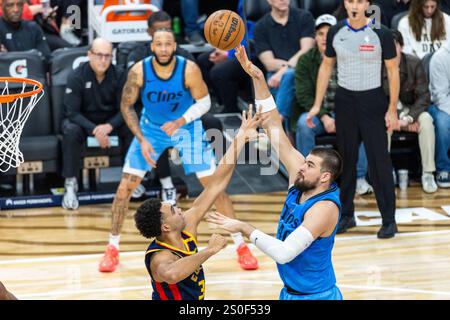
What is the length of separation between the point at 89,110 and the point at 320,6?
10.3ft

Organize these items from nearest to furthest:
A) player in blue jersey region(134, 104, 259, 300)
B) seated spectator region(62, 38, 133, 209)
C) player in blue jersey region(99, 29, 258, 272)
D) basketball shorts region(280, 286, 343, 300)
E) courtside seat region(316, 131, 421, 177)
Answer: player in blue jersey region(134, 104, 259, 300)
basketball shorts region(280, 286, 343, 300)
player in blue jersey region(99, 29, 258, 272)
seated spectator region(62, 38, 133, 209)
courtside seat region(316, 131, 421, 177)

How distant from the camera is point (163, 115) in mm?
8742

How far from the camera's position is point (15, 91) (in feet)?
30.0

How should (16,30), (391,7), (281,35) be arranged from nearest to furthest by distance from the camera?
1. (16,30)
2. (281,35)
3. (391,7)

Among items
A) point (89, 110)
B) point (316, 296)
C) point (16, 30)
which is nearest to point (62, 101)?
point (89, 110)

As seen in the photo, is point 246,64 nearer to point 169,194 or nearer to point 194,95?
point 194,95

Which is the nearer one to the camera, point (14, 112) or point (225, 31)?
point (225, 31)

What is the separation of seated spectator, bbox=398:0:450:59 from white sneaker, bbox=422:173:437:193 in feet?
4.03

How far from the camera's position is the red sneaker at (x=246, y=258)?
818cm

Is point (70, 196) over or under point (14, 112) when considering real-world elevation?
under

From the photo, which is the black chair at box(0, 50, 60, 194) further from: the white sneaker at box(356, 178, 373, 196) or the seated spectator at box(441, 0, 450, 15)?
the seated spectator at box(441, 0, 450, 15)

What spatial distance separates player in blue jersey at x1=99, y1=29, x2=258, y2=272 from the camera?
852cm
